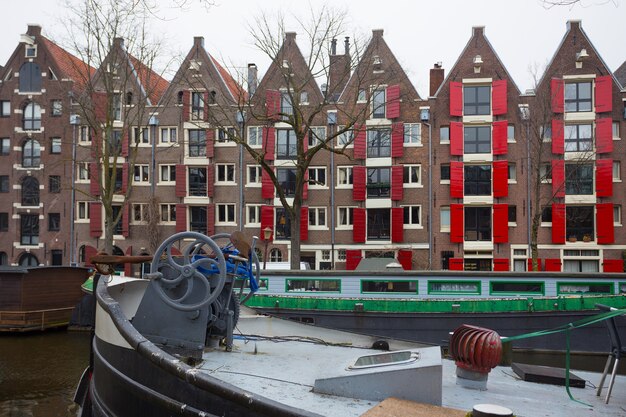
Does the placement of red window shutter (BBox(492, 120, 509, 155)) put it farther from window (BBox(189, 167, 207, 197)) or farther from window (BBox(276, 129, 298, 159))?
window (BBox(189, 167, 207, 197))

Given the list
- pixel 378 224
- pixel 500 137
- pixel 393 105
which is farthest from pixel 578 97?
pixel 378 224

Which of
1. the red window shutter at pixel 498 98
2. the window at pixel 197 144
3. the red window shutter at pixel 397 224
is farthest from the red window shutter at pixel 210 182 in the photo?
the red window shutter at pixel 498 98

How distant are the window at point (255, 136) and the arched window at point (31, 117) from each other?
1383 cm

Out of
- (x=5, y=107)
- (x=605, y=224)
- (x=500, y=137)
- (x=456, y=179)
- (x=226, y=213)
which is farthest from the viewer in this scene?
(x=5, y=107)

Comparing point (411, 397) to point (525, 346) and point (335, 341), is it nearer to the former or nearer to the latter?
point (335, 341)

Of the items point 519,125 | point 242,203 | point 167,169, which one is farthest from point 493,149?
point 167,169

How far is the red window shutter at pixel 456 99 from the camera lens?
31172 millimetres

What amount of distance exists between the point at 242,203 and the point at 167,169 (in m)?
5.31

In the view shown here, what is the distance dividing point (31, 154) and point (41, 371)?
24.7 meters

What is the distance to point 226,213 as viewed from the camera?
3344cm

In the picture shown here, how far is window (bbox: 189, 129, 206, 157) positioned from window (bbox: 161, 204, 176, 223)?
11.3ft

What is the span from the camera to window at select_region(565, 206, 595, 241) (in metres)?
30.5

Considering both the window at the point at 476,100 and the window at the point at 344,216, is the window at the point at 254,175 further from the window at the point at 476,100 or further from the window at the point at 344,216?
the window at the point at 476,100

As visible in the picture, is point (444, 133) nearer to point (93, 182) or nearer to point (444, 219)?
point (444, 219)
